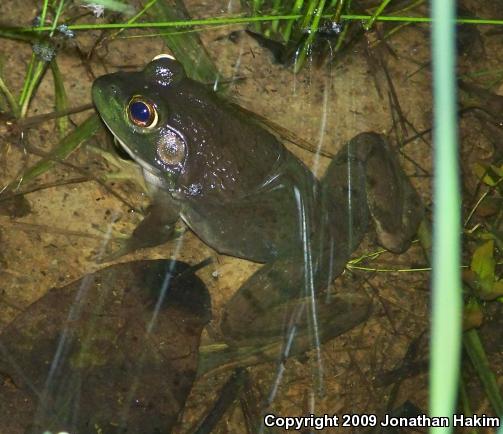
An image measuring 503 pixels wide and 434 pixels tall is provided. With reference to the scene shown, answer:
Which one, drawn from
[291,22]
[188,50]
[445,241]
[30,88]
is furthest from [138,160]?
[445,241]

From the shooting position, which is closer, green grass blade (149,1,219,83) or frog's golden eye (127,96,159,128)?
frog's golden eye (127,96,159,128)

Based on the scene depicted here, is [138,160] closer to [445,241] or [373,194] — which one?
[373,194]

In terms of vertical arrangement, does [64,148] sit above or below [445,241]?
above

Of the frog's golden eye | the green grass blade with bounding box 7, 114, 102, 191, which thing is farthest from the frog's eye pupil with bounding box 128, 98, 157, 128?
the green grass blade with bounding box 7, 114, 102, 191

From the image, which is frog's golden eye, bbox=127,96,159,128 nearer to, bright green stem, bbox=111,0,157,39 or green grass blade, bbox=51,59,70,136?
green grass blade, bbox=51,59,70,136

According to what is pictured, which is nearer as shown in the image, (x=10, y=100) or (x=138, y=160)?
(x=10, y=100)

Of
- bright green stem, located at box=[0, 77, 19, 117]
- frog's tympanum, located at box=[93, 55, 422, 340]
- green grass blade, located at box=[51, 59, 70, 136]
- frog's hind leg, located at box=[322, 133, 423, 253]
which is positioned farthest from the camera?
frog's hind leg, located at box=[322, 133, 423, 253]

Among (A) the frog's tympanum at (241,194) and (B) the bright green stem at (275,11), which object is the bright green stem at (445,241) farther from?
(B) the bright green stem at (275,11)

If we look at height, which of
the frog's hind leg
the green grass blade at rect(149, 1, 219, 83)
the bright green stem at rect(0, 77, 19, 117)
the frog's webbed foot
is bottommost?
the frog's webbed foot
